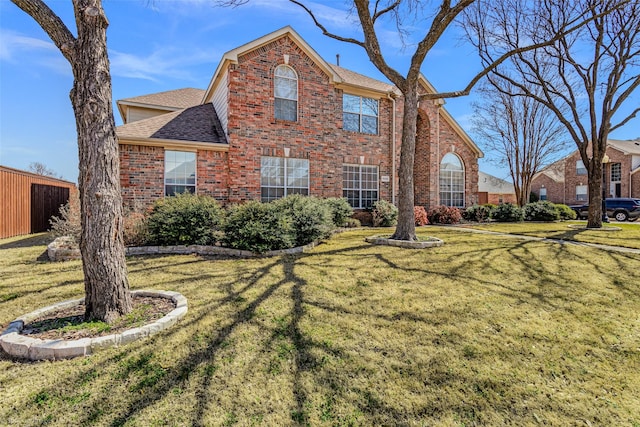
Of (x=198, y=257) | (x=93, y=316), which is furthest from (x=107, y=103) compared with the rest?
(x=198, y=257)

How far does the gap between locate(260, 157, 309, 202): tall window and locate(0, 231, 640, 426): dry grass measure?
289 inches

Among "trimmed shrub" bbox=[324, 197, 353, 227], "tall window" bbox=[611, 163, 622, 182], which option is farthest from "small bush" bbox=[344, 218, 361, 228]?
"tall window" bbox=[611, 163, 622, 182]

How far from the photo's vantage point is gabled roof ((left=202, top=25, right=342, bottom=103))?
11953mm

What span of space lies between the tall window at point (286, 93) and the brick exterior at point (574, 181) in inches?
1188

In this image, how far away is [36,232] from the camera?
13195mm

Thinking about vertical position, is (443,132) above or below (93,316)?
above

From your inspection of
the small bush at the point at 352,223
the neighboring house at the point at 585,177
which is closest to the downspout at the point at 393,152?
the small bush at the point at 352,223

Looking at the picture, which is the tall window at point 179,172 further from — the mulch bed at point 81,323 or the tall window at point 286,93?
the mulch bed at point 81,323

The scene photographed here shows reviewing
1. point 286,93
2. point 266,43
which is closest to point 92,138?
point 286,93

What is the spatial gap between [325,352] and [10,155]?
2235 centimetres

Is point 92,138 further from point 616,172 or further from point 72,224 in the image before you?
point 616,172

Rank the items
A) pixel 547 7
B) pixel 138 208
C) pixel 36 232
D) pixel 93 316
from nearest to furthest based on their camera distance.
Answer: pixel 93 316 → pixel 138 208 → pixel 547 7 → pixel 36 232

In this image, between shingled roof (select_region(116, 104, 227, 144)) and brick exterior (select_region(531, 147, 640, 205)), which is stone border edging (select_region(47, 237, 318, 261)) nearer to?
shingled roof (select_region(116, 104, 227, 144))

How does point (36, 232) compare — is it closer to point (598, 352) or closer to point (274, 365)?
point (274, 365)
